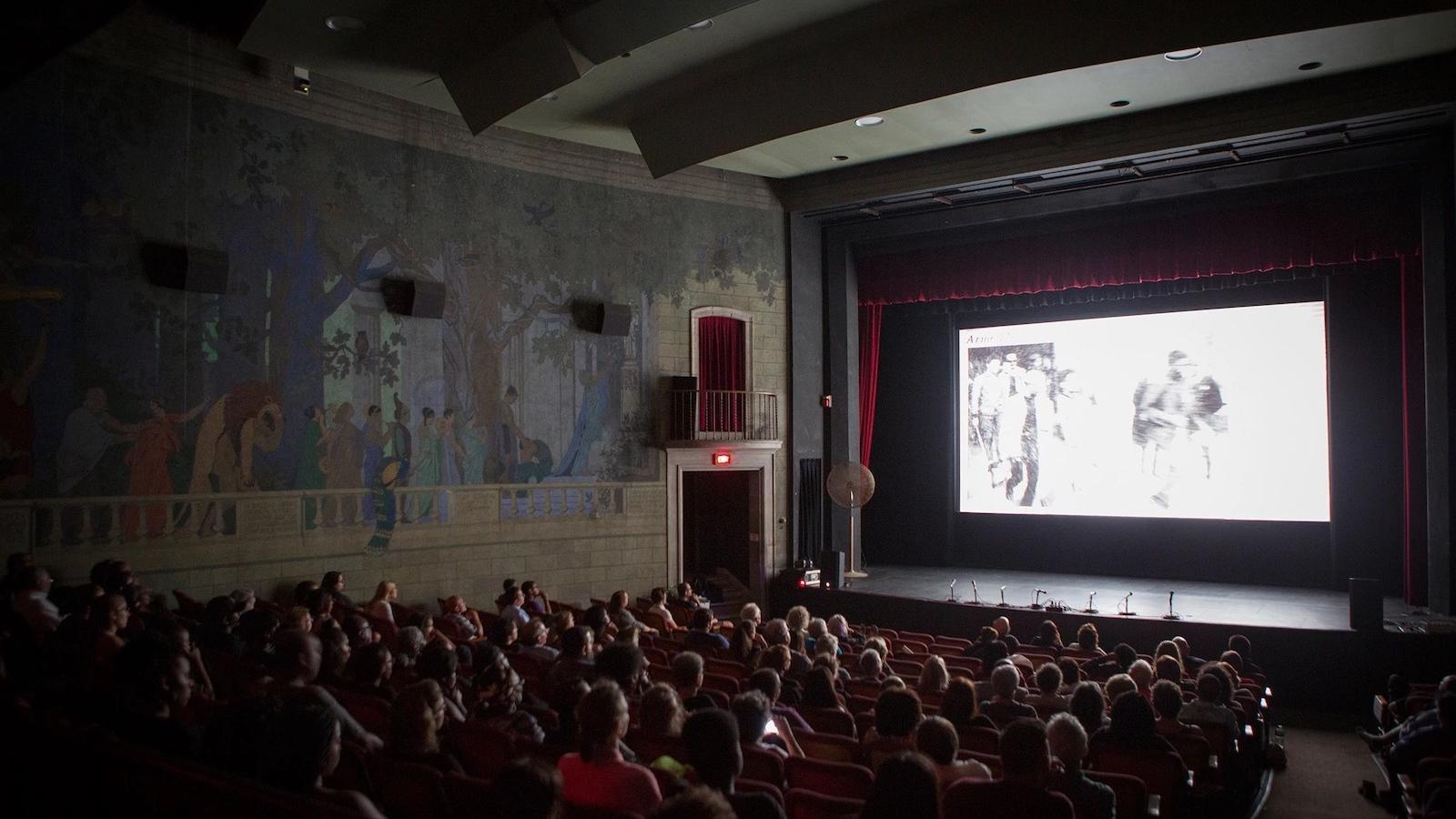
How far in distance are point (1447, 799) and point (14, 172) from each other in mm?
11970

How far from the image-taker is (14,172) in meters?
9.42

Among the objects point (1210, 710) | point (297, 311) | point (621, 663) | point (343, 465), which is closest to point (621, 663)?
point (621, 663)

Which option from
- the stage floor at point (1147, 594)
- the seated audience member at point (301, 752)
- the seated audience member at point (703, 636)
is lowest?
the stage floor at point (1147, 594)

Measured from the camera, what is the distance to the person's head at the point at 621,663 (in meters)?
4.93

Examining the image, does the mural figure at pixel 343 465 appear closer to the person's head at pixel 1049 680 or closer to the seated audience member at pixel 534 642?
the seated audience member at pixel 534 642

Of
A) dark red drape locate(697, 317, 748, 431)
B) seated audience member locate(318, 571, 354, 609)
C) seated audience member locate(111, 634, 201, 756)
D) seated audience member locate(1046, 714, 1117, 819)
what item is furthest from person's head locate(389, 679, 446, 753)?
dark red drape locate(697, 317, 748, 431)

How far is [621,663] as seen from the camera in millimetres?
4930

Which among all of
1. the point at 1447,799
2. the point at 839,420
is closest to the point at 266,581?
the point at 839,420

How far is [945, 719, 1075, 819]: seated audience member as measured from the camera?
335 centimetres

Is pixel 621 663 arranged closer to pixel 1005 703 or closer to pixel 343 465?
pixel 1005 703

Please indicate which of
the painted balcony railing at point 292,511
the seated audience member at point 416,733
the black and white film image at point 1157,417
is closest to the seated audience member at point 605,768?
the seated audience member at point 416,733

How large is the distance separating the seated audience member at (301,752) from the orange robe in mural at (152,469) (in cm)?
811

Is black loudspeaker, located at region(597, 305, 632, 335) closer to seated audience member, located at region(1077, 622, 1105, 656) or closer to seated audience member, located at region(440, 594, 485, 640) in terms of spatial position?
seated audience member, located at region(440, 594, 485, 640)

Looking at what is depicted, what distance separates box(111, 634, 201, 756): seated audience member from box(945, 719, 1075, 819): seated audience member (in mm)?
2833
